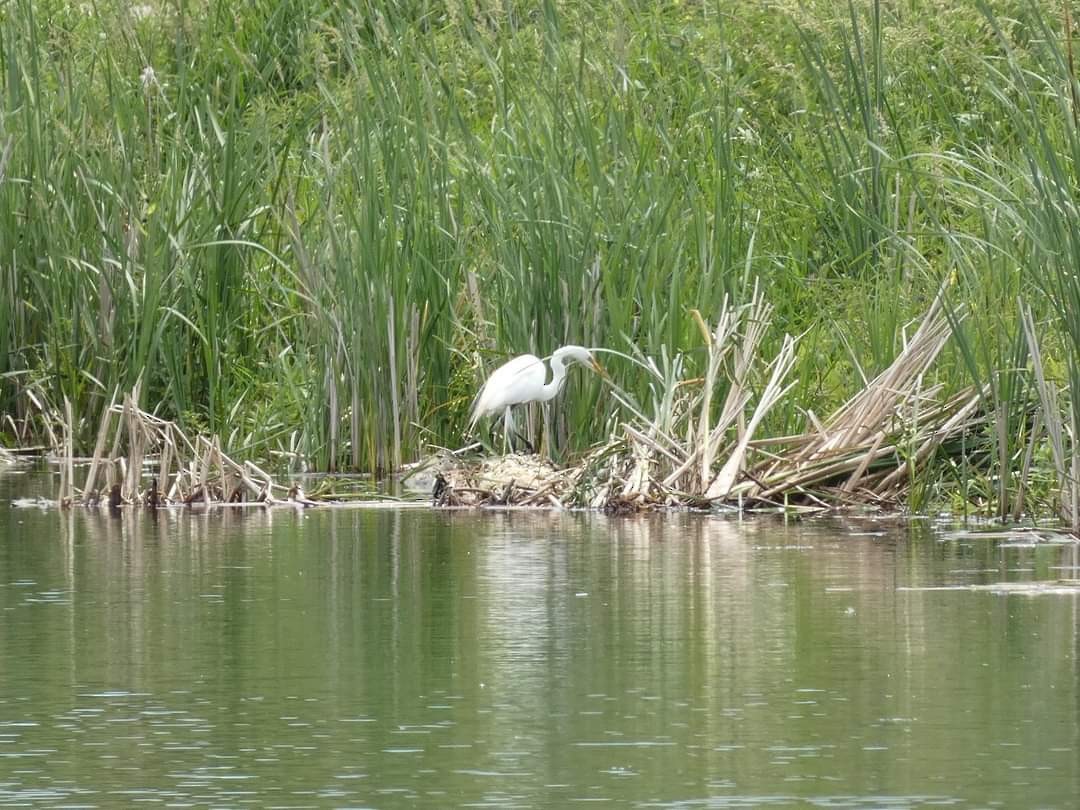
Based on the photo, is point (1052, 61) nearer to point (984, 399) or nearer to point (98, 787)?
point (984, 399)

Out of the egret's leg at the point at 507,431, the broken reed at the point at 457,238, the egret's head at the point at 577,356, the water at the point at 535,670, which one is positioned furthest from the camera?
the egret's leg at the point at 507,431

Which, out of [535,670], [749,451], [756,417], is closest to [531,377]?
[749,451]

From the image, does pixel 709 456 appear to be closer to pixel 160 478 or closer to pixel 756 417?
pixel 756 417

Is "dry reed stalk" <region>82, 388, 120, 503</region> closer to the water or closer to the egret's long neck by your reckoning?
the water

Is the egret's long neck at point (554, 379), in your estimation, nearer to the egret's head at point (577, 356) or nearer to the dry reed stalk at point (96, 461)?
the egret's head at point (577, 356)

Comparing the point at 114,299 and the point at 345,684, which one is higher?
the point at 114,299

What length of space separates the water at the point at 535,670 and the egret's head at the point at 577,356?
141 centimetres

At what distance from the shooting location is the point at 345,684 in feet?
20.1

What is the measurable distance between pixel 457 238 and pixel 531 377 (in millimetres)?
1374

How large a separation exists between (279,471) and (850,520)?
3.16 meters

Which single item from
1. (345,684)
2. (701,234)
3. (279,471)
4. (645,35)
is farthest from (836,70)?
(345,684)

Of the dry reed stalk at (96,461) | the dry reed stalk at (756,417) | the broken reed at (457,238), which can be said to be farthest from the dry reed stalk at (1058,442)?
the dry reed stalk at (96,461)

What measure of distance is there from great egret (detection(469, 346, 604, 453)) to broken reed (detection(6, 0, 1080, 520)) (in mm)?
251

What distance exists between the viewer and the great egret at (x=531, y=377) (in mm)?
10930
